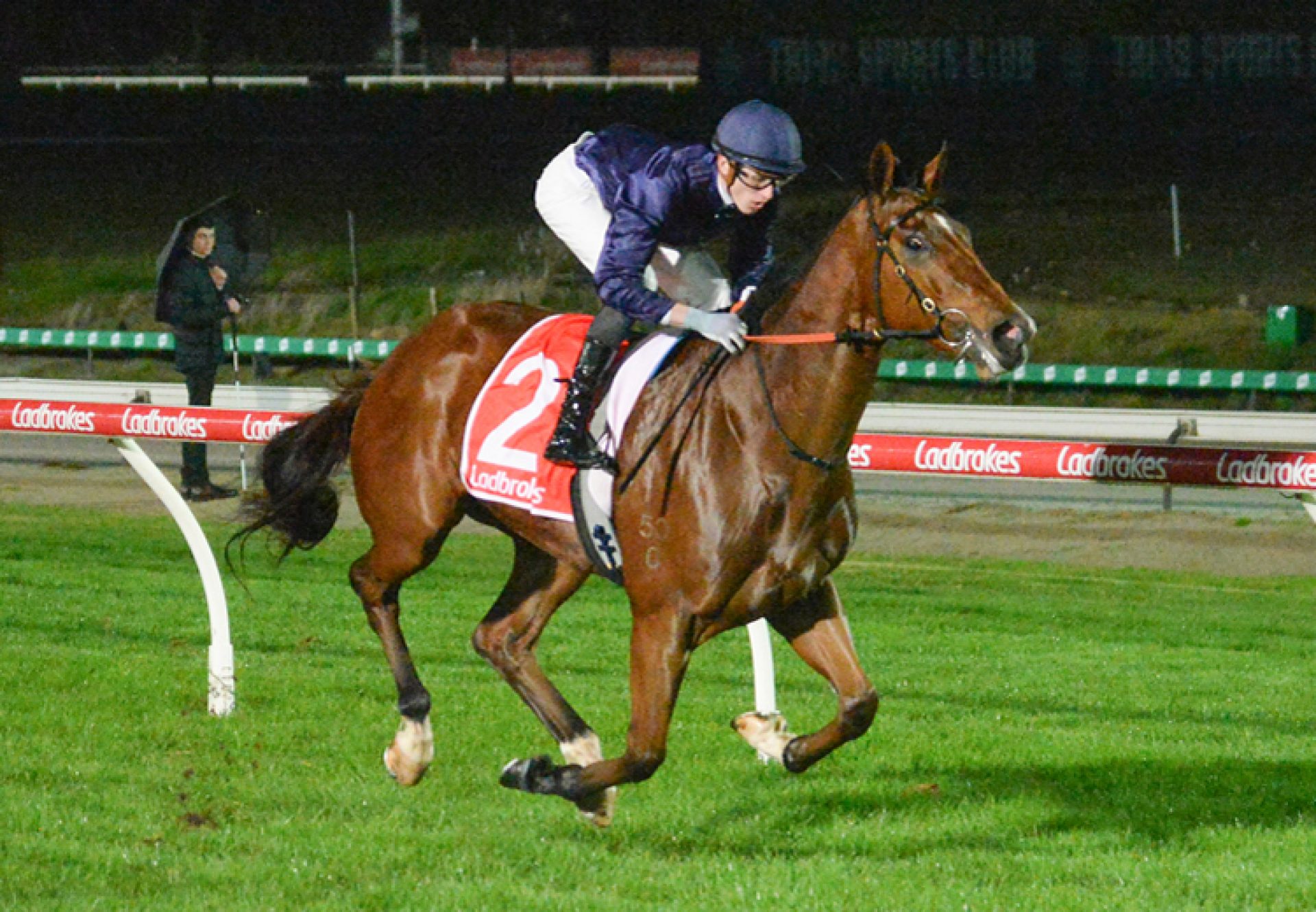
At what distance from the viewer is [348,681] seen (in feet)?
22.2

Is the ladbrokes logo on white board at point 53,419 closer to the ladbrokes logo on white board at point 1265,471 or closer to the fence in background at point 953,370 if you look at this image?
the ladbrokes logo on white board at point 1265,471

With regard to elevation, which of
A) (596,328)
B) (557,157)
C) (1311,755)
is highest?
(557,157)

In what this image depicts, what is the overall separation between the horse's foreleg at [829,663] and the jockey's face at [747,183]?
0.96 m

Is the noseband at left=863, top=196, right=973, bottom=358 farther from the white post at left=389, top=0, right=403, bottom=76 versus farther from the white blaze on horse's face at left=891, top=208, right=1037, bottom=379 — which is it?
the white post at left=389, top=0, right=403, bottom=76

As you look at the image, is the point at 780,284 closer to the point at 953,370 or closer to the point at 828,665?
the point at 828,665

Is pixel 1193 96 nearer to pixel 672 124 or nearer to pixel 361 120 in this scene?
pixel 672 124

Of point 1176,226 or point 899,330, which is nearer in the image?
point 899,330

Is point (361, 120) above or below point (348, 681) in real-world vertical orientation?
above

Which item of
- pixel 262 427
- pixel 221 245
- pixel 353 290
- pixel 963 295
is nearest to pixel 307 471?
pixel 262 427

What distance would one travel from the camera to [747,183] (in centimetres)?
461

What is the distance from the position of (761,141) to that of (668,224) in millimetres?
377

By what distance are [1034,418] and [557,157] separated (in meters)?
6.91

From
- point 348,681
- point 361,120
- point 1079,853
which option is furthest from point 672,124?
point 1079,853

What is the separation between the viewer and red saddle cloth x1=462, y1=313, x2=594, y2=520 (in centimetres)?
503
